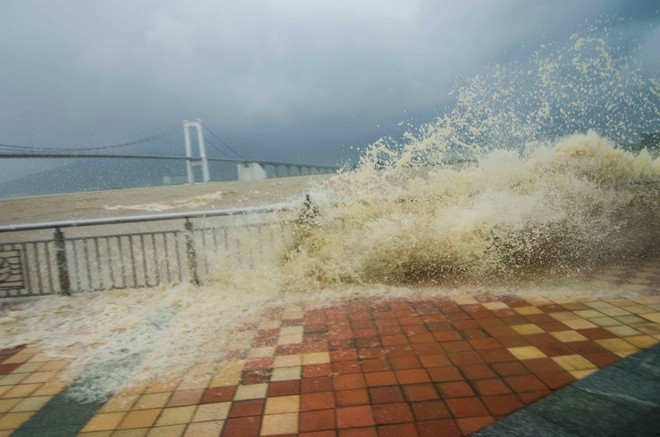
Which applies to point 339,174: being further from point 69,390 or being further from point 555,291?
point 69,390

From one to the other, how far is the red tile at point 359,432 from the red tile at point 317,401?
0.79ft

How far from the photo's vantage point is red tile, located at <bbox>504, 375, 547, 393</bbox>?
7.61ft

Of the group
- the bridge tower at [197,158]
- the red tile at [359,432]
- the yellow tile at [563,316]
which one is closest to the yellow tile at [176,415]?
the red tile at [359,432]

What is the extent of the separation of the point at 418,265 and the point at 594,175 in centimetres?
680

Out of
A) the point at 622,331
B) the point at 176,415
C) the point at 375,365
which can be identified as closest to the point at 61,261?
the point at 176,415

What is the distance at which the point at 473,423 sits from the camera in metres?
2.06

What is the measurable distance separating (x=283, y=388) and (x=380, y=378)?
66 centimetres

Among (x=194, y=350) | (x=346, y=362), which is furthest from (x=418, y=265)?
(x=194, y=350)

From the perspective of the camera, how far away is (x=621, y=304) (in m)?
3.51

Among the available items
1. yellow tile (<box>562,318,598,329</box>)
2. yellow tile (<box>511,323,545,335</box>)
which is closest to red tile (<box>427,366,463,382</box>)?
yellow tile (<box>511,323,545,335</box>)

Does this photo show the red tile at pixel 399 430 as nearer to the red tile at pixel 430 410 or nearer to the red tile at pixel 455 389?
the red tile at pixel 430 410

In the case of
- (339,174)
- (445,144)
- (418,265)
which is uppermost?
(445,144)

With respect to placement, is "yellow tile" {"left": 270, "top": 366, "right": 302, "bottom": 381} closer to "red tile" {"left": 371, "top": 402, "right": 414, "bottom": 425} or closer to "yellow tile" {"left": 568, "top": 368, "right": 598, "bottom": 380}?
"red tile" {"left": 371, "top": 402, "right": 414, "bottom": 425}

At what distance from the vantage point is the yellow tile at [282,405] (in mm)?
2326
